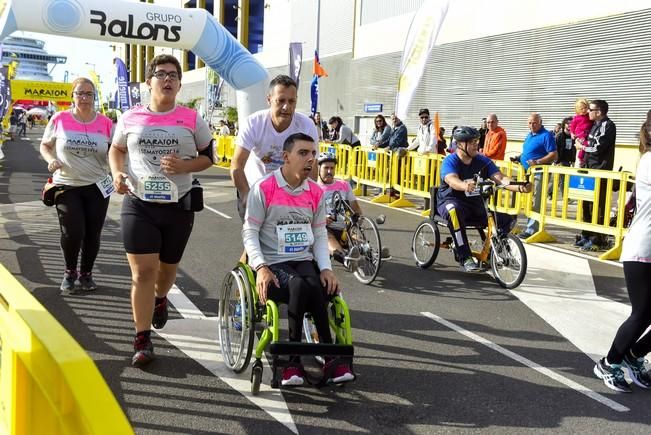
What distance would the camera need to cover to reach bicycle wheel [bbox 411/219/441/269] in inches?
294

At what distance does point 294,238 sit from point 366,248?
2889 mm

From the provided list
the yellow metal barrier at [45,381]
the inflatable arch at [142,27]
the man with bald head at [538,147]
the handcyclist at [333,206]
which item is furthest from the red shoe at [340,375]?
the inflatable arch at [142,27]

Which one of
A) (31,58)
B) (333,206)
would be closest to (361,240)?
(333,206)

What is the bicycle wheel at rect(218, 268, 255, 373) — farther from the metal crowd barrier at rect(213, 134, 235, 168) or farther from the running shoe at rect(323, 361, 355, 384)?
the metal crowd barrier at rect(213, 134, 235, 168)

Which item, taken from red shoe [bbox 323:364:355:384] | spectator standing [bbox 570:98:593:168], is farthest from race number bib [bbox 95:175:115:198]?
spectator standing [bbox 570:98:593:168]

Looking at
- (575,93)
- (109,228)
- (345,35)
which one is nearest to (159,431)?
(109,228)

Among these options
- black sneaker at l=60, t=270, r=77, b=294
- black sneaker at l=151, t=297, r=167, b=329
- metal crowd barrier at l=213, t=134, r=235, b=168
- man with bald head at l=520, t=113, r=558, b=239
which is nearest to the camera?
black sneaker at l=151, t=297, r=167, b=329

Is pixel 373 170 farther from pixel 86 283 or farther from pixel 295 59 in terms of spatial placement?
pixel 86 283

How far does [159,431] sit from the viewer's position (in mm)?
3342

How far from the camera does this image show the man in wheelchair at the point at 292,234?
12.5ft

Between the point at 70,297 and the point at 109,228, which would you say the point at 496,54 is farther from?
the point at 70,297

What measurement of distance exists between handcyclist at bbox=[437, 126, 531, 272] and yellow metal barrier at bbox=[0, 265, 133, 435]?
228 inches

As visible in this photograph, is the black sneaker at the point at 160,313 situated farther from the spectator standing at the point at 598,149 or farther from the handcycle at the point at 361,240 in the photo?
the spectator standing at the point at 598,149

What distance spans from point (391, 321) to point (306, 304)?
1924 mm
